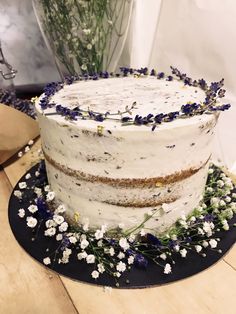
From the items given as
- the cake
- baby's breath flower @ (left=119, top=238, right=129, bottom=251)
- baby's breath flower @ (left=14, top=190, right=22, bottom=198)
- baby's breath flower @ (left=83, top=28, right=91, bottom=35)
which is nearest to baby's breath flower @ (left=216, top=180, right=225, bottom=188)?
the cake

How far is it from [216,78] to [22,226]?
80 cm

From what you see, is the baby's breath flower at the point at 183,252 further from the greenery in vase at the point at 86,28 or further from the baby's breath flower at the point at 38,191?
the greenery in vase at the point at 86,28

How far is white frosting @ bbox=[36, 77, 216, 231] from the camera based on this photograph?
737mm

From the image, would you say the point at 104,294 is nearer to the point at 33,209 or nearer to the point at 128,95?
the point at 33,209

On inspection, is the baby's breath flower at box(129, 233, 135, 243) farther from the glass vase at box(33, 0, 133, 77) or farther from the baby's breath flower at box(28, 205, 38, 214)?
the glass vase at box(33, 0, 133, 77)

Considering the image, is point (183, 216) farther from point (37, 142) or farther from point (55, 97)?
point (37, 142)

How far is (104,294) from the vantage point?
73 centimetres

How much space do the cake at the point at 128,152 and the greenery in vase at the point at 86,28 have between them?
1.45 feet

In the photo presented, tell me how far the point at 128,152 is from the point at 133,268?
0.25 m

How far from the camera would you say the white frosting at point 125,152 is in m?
0.74

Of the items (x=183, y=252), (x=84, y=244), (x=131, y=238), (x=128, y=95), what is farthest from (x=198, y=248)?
(x=128, y=95)

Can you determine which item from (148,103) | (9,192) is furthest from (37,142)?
(148,103)

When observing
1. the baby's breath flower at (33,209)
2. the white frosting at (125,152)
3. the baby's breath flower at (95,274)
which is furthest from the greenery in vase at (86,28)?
the baby's breath flower at (95,274)

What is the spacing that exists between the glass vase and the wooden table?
0.78m
